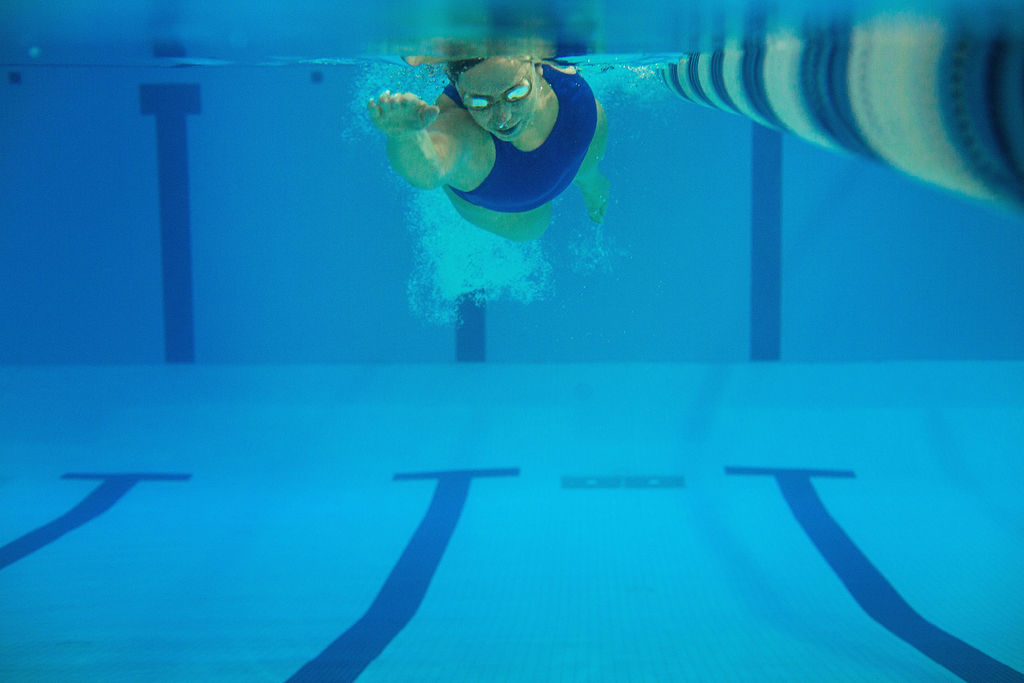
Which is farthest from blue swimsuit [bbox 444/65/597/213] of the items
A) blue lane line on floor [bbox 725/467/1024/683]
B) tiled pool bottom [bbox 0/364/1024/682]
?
blue lane line on floor [bbox 725/467/1024/683]

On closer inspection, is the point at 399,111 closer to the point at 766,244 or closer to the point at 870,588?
the point at 870,588

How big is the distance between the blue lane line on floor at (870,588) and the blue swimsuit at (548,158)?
6.92ft

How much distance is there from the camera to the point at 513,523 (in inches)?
138

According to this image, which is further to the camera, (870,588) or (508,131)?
(870,588)

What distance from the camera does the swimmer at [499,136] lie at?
155 centimetres

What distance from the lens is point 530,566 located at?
3.03 meters

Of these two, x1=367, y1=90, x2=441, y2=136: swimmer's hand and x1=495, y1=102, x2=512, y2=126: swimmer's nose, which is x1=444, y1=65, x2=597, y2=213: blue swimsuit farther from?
A: x1=367, y1=90, x2=441, y2=136: swimmer's hand

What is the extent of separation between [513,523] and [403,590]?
795 millimetres

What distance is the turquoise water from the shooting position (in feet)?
7.14

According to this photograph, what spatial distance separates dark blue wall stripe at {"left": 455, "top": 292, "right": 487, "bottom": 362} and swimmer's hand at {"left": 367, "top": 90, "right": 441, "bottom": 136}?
4.10m

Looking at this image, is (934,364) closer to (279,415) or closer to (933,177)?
(279,415)

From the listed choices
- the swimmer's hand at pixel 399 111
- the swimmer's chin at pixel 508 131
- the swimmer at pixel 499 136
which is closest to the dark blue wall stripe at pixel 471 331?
the swimmer at pixel 499 136

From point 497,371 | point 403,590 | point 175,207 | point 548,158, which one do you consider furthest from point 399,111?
point 175,207

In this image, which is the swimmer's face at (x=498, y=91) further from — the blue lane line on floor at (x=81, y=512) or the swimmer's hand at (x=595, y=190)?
the blue lane line on floor at (x=81, y=512)
